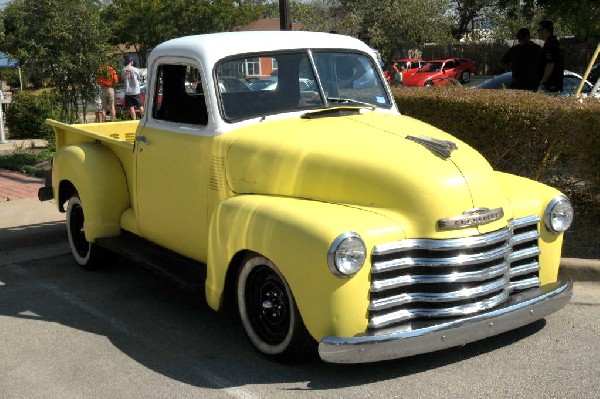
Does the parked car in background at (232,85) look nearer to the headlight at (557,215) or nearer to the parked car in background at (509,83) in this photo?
the headlight at (557,215)

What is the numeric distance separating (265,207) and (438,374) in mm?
1380

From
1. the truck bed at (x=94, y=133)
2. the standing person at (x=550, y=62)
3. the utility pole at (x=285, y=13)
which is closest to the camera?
the truck bed at (x=94, y=133)

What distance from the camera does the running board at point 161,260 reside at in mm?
5215

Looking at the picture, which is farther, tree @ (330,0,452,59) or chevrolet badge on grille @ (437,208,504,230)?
tree @ (330,0,452,59)

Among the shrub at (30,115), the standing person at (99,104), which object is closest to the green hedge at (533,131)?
the standing person at (99,104)

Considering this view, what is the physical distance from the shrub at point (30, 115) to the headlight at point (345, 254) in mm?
13311

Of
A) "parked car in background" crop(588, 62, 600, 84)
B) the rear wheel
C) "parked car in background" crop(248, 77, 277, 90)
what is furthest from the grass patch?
"parked car in background" crop(588, 62, 600, 84)

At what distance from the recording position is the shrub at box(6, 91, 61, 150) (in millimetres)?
16359

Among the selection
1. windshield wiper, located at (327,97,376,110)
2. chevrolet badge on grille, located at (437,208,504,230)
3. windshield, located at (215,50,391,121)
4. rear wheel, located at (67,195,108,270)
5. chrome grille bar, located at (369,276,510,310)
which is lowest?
rear wheel, located at (67,195,108,270)

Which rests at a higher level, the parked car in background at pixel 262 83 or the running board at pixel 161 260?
the parked car in background at pixel 262 83

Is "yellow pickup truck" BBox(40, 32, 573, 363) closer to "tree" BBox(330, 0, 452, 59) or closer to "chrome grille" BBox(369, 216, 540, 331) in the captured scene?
"chrome grille" BBox(369, 216, 540, 331)

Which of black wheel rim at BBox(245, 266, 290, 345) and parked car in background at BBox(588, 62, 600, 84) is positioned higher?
parked car in background at BBox(588, 62, 600, 84)

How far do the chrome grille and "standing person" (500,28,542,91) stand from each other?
6.19m

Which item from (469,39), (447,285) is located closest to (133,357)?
(447,285)
